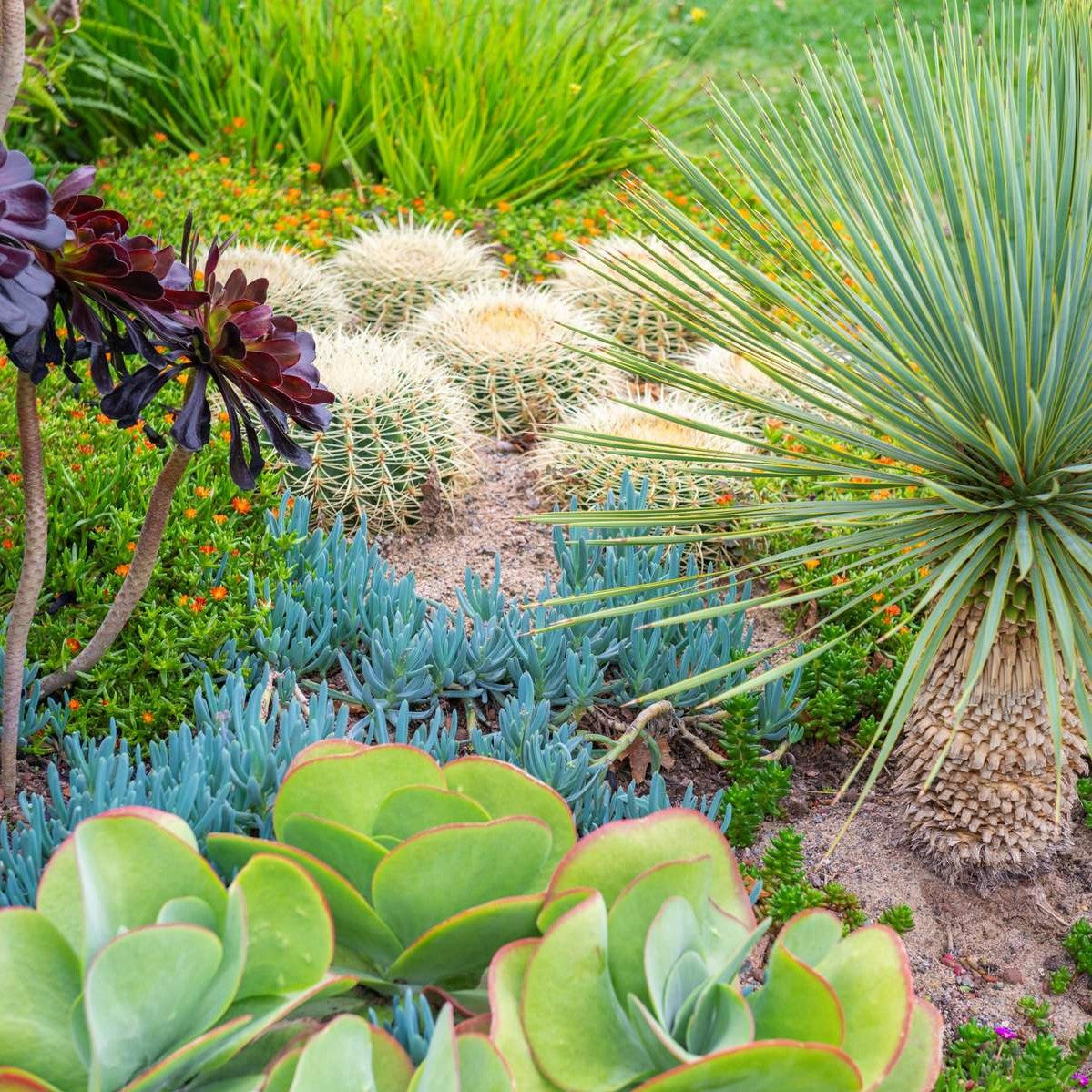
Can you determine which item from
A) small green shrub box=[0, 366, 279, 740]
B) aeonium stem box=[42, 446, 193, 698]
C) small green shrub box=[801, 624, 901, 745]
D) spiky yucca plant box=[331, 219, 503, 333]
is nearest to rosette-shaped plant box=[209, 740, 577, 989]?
aeonium stem box=[42, 446, 193, 698]

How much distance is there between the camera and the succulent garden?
1.07 metres

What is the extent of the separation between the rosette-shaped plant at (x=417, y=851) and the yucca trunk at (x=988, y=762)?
3.20 feet

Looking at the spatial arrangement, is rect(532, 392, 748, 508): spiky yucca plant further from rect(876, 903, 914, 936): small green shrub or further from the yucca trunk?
rect(876, 903, 914, 936): small green shrub

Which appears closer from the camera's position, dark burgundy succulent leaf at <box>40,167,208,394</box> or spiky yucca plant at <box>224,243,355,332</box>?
dark burgundy succulent leaf at <box>40,167,208,394</box>

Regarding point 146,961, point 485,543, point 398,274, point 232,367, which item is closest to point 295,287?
point 398,274

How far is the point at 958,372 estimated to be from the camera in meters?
1.80

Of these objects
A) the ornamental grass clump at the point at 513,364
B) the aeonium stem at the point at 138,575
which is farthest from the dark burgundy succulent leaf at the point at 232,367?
the ornamental grass clump at the point at 513,364

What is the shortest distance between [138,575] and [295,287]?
6.59ft

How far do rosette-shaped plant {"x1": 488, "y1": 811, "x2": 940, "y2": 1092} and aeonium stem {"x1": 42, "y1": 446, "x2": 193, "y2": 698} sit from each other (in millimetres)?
997

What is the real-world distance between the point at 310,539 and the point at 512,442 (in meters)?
1.14

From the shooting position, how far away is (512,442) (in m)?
3.56

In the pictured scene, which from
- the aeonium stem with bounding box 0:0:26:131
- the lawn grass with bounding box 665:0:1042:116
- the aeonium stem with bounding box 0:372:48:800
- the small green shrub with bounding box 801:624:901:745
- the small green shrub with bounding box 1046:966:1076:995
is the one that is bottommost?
the small green shrub with bounding box 1046:966:1076:995

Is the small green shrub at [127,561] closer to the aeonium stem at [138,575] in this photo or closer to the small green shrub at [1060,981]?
the aeonium stem at [138,575]

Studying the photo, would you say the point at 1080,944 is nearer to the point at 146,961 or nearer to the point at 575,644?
the point at 575,644
